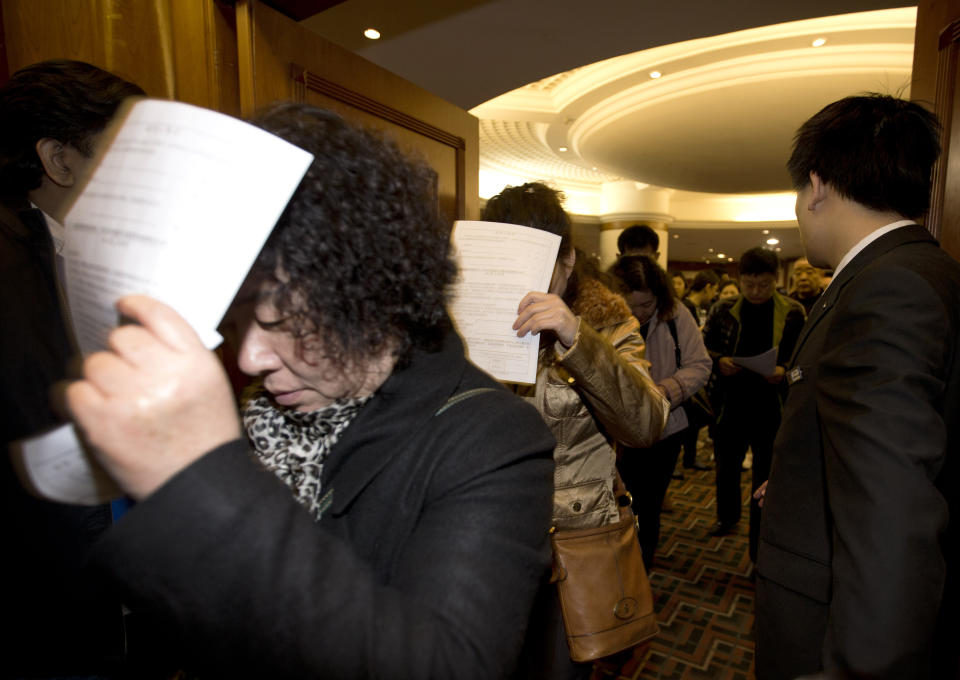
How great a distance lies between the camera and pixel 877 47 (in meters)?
4.83

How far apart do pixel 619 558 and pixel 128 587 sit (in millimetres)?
1214

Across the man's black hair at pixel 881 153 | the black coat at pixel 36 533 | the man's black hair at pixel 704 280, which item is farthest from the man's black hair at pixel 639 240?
the man's black hair at pixel 704 280

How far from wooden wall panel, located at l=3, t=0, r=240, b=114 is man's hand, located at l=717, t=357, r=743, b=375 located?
117 inches

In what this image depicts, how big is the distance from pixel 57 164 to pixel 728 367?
3289 millimetres

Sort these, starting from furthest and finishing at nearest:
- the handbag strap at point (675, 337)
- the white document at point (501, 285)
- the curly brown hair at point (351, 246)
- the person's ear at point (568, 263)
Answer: the handbag strap at point (675, 337)
the person's ear at point (568, 263)
the white document at point (501, 285)
the curly brown hair at point (351, 246)

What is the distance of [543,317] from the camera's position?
1.25 m

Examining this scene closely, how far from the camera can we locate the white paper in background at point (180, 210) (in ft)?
1.50

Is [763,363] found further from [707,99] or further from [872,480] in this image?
[707,99]

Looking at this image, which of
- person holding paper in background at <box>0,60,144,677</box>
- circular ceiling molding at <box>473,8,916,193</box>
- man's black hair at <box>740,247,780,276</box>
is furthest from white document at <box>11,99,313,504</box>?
circular ceiling molding at <box>473,8,916,193</box>

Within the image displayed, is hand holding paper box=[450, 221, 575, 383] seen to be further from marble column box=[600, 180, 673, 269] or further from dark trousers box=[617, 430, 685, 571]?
marble column box=[600, 180, 673, 269]

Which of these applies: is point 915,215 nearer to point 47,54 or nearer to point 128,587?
point 128,587

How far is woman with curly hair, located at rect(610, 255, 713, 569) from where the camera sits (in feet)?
8.61

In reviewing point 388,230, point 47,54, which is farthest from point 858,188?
point 47,54

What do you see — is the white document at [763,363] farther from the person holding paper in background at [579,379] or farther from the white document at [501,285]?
the white document at [501,285]
